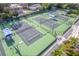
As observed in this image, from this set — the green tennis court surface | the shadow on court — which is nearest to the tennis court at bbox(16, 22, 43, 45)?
the green tennis court surface

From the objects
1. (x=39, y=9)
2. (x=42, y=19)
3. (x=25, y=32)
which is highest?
(x=39, y=9)

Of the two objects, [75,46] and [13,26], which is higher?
[13,26]

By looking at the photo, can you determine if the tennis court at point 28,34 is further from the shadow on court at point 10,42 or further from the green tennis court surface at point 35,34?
the shadow on court at point 10,42

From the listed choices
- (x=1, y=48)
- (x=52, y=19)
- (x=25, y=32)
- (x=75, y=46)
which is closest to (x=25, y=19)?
(x=25, y=32)

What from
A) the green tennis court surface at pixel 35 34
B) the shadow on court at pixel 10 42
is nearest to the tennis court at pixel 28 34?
the green tennis court surface at pixel 35 34

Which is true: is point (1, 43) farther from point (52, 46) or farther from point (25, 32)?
point (52, 46)

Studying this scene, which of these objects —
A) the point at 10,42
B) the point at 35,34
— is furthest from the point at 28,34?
the point at 10,42

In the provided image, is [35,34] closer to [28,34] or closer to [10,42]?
[28,34]

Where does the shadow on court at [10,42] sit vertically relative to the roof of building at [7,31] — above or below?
below
